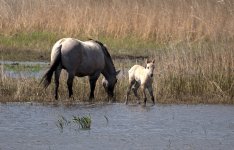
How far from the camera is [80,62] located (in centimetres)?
1477

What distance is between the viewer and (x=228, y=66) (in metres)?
14.5

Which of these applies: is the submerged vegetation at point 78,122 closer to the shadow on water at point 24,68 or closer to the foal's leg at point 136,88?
the foal's leg at point 136,88

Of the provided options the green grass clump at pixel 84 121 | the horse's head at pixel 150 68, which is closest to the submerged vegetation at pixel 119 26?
the horse's head at pixel 150 68

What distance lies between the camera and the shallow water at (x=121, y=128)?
10094mm

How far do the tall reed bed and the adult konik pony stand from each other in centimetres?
493

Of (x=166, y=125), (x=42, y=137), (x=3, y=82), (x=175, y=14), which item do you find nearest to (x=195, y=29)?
(x=175, y=14)

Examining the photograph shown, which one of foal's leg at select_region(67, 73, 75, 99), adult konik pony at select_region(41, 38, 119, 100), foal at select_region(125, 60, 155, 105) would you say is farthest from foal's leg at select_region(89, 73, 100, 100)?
foal at select_region(125, 60, 155, 105)

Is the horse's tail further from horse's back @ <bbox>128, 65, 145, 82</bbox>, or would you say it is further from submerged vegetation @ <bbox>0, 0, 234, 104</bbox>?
submerged vegetation @ <bbox>0, 0, 234, 104</bbox>

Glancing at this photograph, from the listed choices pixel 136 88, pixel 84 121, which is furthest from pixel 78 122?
pixel 136 88

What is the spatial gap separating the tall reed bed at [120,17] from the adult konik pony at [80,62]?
493 centimetres

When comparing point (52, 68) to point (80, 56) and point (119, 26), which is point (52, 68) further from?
point (119, 26)

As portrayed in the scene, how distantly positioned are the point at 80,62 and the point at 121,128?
3648 millimetres

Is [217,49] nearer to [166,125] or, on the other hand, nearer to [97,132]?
[166,125]

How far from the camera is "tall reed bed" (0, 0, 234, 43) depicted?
20.6m
